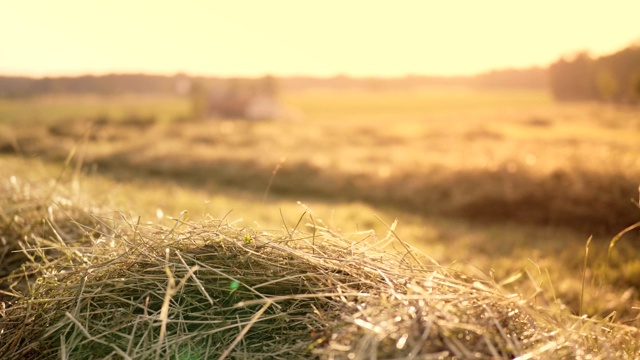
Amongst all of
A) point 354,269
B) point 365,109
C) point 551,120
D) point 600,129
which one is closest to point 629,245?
point 354,269

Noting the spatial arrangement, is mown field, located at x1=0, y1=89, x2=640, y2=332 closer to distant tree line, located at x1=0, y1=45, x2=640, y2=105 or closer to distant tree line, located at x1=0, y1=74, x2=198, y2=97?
distant tree line, located at x1=0, y1=45, x2=640, y2=105

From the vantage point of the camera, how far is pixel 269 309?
1800mm

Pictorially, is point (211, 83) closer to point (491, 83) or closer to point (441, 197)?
point (491, 83)

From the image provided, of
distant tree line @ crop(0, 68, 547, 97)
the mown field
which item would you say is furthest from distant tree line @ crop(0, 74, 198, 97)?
the mown field

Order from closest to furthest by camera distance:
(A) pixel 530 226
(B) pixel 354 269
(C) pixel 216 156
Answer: (B) pixel 354 269 → (A) pixel 530 226 → (C) pixel 216 156

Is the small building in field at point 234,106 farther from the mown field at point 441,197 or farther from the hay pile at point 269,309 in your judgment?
the hay pile at point 269,309

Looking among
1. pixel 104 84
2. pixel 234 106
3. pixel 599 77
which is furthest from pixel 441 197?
pixel 104 84

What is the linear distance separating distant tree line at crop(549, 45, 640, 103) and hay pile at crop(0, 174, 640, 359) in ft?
169

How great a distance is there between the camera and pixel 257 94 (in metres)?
60.6

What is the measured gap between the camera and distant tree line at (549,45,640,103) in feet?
160

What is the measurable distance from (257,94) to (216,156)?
4570 centimetres

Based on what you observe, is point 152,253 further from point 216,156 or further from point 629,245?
point 216,156

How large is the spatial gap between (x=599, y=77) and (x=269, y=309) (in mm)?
65372

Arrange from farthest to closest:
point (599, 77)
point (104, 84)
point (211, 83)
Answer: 1. point (211, 83)
2. point (104, 84)
3. point (599, 77)
